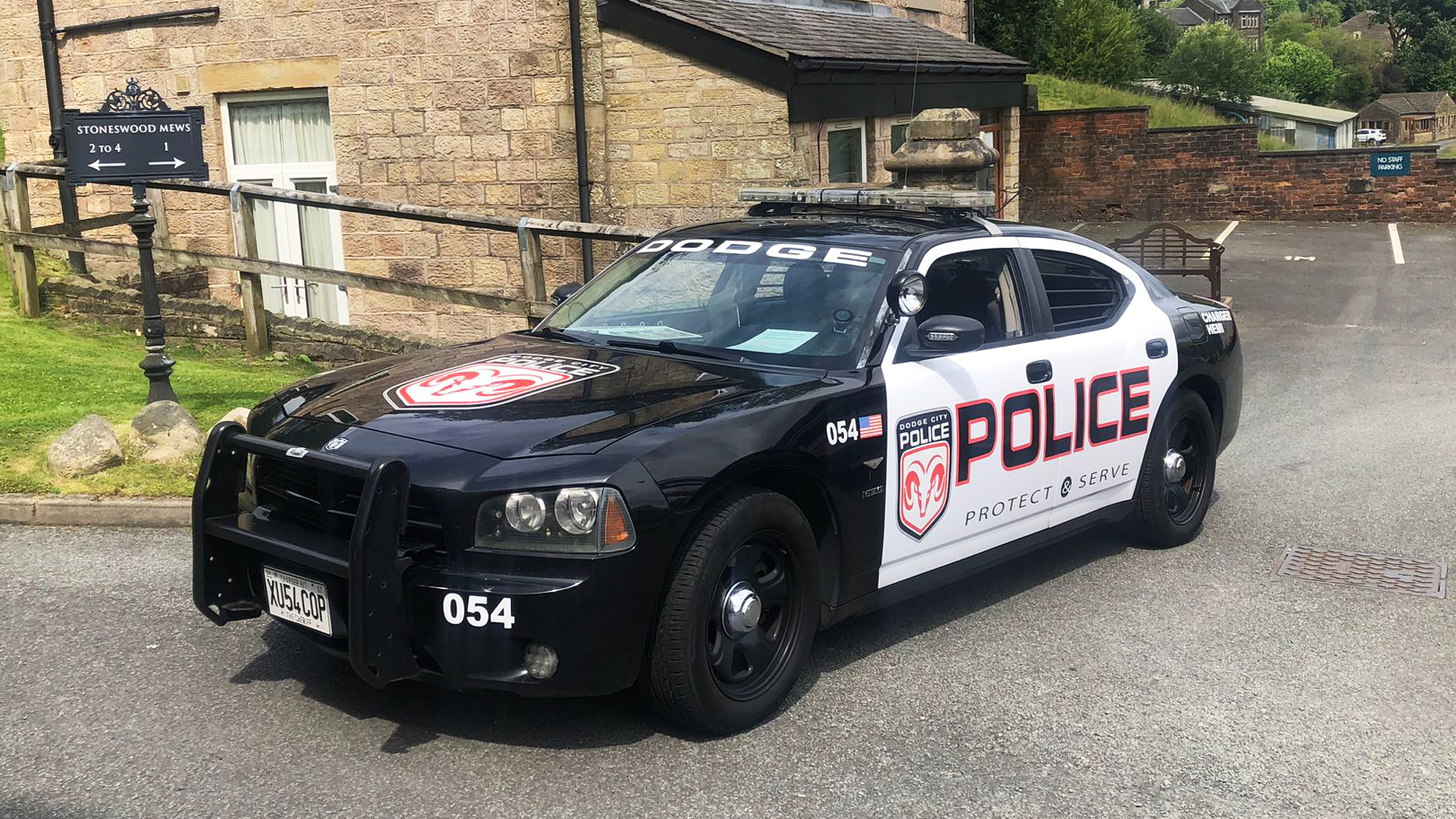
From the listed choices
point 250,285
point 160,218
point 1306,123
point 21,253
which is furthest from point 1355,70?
point 21,253

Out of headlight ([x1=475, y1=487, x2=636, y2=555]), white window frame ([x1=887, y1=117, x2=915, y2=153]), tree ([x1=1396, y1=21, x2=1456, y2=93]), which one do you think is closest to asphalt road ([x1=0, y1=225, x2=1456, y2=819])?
headlight ([x1=475, y1=487, x2=636, y2=555])

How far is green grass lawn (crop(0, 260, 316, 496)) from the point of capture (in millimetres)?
7367

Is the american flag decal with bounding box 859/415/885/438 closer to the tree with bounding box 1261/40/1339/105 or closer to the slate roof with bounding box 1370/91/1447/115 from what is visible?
the slate roof with bounding box 1370/91/1447/115

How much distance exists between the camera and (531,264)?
403 inches

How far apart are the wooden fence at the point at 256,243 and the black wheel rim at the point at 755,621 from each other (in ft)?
16.4

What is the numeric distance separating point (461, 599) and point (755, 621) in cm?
101

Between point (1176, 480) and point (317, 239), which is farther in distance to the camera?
point (317, 239)

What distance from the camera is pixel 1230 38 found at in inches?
2559

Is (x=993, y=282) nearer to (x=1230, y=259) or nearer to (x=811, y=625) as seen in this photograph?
(x=811, y=625)

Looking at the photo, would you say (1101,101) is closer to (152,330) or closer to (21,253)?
(21,253)

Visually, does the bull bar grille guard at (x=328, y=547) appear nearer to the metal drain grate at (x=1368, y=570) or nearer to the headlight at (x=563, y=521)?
the headlight at (x=563, y=521)

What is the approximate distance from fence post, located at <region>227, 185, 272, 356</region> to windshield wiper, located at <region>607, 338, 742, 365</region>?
21.7 ft

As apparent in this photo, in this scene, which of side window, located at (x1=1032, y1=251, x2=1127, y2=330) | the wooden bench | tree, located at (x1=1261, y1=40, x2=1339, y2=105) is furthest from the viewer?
tree, located at (x1=1261, y1=40, x2=1339, y2=105)

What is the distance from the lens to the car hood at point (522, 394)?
4.47 m
